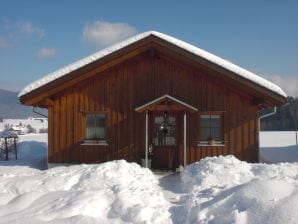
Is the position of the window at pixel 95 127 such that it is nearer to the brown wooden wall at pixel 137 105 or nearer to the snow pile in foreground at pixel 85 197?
the brown wooden wall at pixel 137 105

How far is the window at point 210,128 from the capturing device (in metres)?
14.5

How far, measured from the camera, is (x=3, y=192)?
33.1 feet

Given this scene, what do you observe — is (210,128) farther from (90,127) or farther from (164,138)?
(90,127)

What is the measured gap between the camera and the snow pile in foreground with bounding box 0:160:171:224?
25.3ft

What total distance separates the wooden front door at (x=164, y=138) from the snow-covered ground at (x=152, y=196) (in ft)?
6.14

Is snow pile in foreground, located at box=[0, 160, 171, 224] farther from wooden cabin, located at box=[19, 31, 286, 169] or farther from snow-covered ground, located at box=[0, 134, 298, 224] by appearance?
wooden cabin, located at box=[19, 31, 286, 169]

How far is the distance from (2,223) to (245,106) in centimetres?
971

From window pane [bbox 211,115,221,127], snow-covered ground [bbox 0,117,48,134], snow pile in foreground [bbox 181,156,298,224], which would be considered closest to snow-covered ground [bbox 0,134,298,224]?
snow pile in foreground [bbox 181,156,298,224]

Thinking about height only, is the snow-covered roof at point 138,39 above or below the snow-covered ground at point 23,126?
above

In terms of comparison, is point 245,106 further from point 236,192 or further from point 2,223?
point 2,223

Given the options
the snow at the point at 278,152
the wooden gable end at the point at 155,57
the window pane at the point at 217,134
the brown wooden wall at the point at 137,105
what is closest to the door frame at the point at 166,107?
the brown wooden wall at the point at 137,105

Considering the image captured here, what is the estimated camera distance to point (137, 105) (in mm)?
14508

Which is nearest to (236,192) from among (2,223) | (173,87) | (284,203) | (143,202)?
(284,203)

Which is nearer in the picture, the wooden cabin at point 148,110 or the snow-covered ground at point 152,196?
the snow-covered ground at point 152,196
